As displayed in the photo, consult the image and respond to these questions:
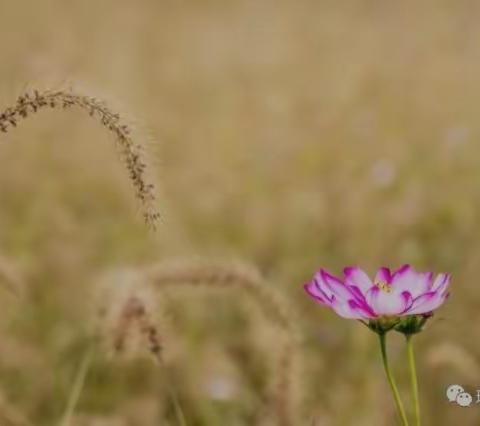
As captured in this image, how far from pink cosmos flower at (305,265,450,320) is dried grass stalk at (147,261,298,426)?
1.34 ft

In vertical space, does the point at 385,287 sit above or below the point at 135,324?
below

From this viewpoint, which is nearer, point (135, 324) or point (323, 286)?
point (323, 286)

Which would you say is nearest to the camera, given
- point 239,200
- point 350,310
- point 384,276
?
point 350,310

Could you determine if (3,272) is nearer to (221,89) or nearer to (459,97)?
(459,97)

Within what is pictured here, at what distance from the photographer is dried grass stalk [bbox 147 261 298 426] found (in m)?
1.39

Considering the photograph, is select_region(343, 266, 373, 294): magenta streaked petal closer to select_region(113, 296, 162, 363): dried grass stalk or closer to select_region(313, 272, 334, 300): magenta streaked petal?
select_region(313, 272, 334, 300): magenta streaked petal

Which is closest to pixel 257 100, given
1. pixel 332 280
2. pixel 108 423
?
pixel 108 423

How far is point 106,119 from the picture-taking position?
0.94 meters

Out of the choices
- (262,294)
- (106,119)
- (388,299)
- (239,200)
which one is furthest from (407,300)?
(239,200)

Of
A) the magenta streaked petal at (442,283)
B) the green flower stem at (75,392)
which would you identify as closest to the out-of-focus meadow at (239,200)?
the green flower stem at (75,392)

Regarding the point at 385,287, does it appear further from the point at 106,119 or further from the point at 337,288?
the point at 106,119

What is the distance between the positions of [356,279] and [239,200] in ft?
8.71

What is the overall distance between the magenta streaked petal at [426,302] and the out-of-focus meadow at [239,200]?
22cm

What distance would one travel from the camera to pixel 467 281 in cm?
263
